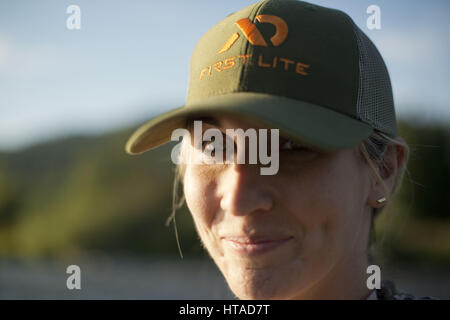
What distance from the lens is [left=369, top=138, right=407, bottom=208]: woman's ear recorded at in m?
1.76

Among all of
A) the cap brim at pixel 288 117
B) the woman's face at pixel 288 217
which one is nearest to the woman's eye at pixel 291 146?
the woman's face at pixel 288 217

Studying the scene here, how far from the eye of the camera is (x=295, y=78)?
62.0 inches

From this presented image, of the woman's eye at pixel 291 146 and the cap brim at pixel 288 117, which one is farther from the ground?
the cap brim at pixel 288 117

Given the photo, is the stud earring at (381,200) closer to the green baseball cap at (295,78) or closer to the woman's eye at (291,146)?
the green baseball cap at (295,78)

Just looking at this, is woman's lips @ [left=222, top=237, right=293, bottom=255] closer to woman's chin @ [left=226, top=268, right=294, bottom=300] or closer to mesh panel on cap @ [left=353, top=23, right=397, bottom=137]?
woman's chin @ [left=226, top=268, right=294, bottom=300]

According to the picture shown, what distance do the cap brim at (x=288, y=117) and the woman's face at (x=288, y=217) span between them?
0.32ft

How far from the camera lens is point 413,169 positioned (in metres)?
10.5

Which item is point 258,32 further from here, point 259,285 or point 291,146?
point 259,285

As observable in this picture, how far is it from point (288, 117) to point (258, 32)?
38 cm

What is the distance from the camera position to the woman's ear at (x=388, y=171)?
1.76 m

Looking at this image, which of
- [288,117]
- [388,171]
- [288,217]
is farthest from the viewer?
[388,171]

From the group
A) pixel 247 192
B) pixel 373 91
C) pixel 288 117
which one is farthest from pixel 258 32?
pixel 247 192
